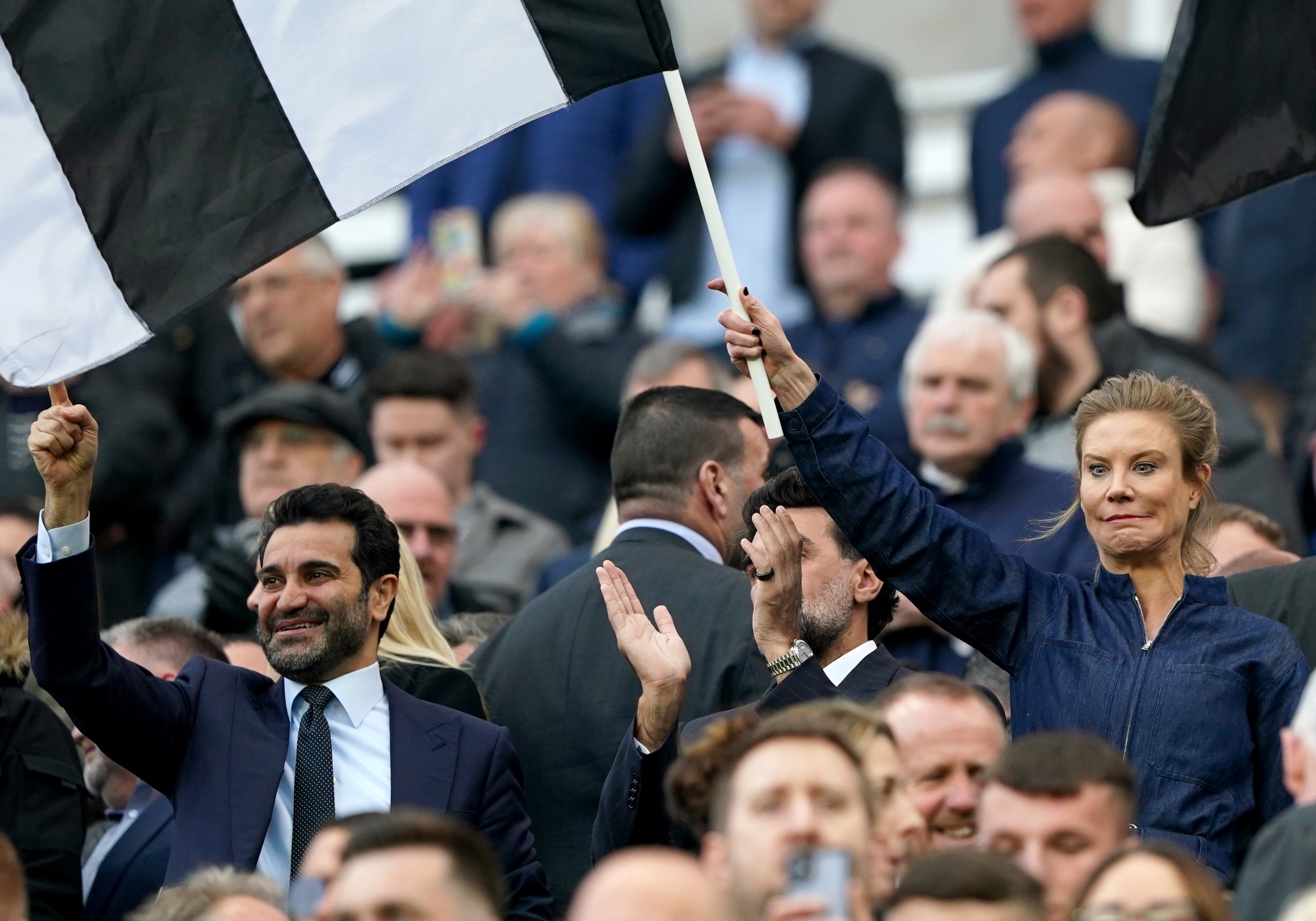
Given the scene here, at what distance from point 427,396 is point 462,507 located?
48 cm

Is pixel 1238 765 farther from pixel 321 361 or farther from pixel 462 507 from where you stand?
pixel 321 361

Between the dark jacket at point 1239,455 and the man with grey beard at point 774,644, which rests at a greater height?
the man with grey beard at point 774,644

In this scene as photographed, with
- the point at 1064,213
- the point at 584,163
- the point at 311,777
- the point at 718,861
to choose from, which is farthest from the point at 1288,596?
the point at 584,163

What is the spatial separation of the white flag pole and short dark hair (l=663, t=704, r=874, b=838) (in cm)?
Answer: 75

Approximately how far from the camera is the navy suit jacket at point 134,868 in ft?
23.7

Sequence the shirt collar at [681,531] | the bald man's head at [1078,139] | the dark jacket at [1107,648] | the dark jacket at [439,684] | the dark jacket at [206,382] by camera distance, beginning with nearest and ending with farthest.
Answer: the dark jacket at [1107,648]
the dark jacket at [439,684]
the shirt collar at [681,531]
the dark jacket at [206,382]
the bald man's head at [1078,139]

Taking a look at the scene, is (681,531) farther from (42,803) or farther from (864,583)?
(42,803)

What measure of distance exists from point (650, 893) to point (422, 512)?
187 inches

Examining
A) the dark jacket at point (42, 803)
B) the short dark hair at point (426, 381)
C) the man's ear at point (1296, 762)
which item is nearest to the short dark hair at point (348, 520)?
the dark jacket at point (42, 803)

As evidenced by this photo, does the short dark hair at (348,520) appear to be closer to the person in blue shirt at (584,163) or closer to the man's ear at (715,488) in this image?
the man's ear at (715,488)

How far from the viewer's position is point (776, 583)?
21.0 ft

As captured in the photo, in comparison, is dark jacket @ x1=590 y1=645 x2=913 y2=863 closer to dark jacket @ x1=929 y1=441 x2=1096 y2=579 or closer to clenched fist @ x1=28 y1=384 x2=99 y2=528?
clenched fist @ x1=28 y1=384 x2=99 y2=528

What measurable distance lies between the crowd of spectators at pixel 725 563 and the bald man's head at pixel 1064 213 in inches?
1.0

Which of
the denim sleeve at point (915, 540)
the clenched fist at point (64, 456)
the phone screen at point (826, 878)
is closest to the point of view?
the phone screen at point (826, 878)
